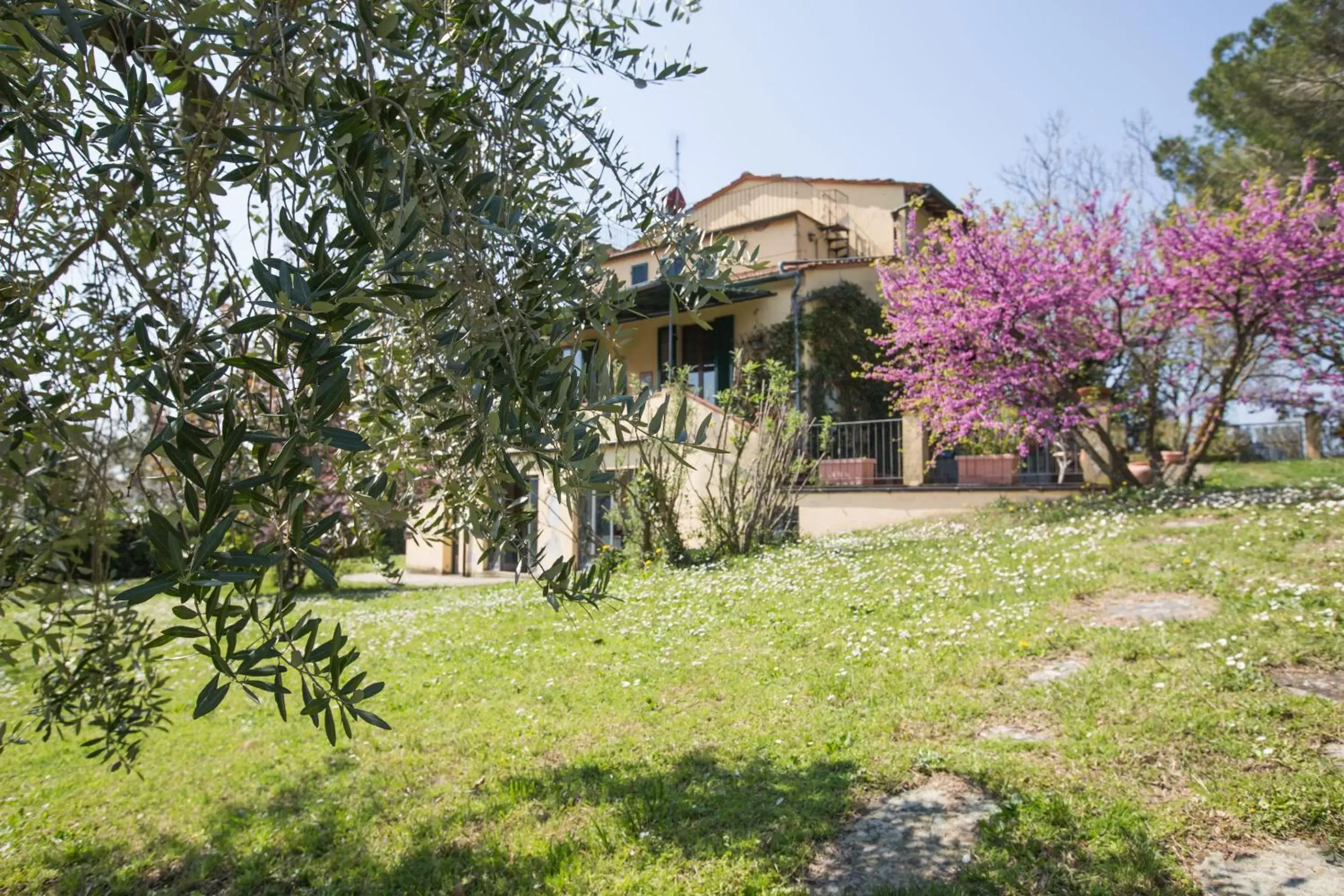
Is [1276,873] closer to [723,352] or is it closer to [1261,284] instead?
[1261,284]

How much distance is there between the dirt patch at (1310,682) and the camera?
445cm

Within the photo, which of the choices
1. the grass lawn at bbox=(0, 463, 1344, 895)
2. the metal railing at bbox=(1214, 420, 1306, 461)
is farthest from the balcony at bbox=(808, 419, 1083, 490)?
the metal railing at bbox=(1214, 420, 1306, 461)

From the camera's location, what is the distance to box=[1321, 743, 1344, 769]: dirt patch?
3.67 meters

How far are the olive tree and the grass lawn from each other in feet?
5.01

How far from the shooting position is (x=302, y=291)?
1286 millimetres

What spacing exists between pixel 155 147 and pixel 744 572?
9.21 m

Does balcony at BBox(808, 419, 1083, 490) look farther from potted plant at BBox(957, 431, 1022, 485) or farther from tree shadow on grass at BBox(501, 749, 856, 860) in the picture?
tree shadow on grass at BBox(501, 749, 856, 860)

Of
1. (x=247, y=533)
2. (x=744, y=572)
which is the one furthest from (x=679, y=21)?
(x=744, y=572)

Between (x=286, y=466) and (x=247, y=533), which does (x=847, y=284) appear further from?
(x=286, y=466)

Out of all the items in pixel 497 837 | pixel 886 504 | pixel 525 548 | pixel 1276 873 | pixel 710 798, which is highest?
pixel 525 548

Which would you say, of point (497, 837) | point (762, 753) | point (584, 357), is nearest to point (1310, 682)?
point (762, 753)

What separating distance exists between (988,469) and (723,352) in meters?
7.49

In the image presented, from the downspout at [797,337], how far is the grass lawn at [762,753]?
1001 centimetres

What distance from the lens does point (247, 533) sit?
3.88 m
